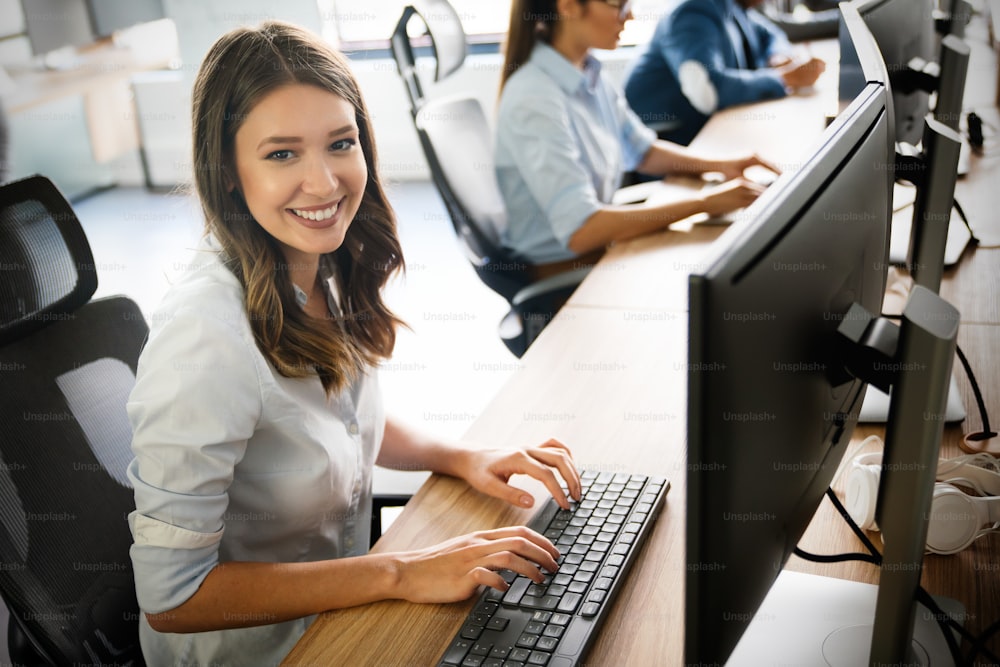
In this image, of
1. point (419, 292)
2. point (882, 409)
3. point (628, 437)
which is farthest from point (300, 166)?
point (419, 292)

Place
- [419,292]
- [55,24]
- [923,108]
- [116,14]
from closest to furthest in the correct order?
1. [923,108]
2. [419,292]
3. [55,24]
4. [116,14]

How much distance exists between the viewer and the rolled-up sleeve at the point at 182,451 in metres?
0.89

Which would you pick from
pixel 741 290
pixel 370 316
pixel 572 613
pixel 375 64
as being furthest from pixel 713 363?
pixel 375 64

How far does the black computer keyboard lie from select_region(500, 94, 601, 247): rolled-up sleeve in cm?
98

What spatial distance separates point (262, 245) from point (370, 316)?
0.84ft

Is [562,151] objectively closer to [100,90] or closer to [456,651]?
[456,651]

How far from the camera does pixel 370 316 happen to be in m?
1.30

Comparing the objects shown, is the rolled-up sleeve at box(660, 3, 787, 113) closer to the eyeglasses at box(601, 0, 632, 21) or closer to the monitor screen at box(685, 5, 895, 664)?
the eyeglasses at box(601, 0, 632, 21)

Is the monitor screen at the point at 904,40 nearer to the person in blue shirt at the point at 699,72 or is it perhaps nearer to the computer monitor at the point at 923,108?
the computer monitor at the point at 923,108

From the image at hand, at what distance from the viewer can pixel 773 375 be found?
58cm

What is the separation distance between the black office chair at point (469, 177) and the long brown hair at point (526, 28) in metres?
0.12

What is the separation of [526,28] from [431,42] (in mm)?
227

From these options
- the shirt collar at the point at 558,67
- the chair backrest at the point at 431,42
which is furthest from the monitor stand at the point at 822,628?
the shirt collar at the point at 558,67

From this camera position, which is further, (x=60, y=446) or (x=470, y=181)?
(x=470, y=181)
